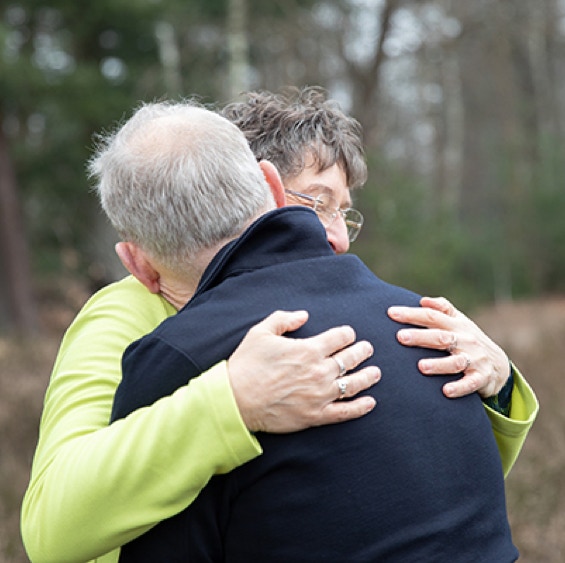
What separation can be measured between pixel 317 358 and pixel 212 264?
32 cm

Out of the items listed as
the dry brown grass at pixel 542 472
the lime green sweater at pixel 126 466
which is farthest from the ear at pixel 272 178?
the dry brown grass at pixel 542 472

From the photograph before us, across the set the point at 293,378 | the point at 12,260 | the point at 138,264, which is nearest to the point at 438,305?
the point at 293,378

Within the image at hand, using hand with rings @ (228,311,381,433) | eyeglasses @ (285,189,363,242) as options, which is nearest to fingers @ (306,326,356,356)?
hand with rings @ (228,311,381,433)

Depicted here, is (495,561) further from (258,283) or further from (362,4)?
(362,4)

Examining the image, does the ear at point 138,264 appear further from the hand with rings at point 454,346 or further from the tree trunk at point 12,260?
the tree trunk at point 12,260

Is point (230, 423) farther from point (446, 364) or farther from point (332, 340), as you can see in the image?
point (446, 364)

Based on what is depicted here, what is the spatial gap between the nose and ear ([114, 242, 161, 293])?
0.75m

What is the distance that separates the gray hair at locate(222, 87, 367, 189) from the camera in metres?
2.47

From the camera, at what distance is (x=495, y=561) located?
67.3 inches

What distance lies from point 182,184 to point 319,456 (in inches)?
24.2

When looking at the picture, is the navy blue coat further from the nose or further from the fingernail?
the nose

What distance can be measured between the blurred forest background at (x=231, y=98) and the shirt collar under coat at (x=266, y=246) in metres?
5.36

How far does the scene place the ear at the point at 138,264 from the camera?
6.17ft

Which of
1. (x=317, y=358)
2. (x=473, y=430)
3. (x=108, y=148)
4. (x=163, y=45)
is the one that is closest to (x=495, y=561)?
(x=473, y=430)
